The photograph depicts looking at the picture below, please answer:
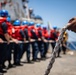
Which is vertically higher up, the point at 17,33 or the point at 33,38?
the point at 17,33

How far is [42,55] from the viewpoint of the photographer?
50.5ft

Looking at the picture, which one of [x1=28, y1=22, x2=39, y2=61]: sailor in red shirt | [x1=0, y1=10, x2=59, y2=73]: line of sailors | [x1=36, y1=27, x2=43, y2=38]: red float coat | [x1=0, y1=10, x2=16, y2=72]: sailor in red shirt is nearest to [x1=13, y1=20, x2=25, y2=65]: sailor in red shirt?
[x1=0, y1=10, x2=59, y2=73]: line of sailors

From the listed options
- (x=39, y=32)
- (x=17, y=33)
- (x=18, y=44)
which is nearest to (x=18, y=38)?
(x=17, y=33)

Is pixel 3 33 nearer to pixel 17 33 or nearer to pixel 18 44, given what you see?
pixel 18 44

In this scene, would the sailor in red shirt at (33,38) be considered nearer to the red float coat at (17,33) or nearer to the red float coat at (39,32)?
the red float coat at (39,32)

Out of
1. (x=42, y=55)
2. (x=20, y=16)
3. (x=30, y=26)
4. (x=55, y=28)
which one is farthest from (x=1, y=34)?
(x=20, y=16)

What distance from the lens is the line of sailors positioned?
962 cm

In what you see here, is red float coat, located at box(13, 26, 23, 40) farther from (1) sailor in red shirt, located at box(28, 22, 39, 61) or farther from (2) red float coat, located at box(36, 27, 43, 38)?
(2) red float coat, located at box(36, 27, 43, 38)

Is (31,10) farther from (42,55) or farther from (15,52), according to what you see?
(15,52)

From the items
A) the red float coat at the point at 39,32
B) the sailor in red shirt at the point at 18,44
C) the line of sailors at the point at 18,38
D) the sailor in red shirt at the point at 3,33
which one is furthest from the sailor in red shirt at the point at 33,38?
the sailor in red shirt at the point at 3,33

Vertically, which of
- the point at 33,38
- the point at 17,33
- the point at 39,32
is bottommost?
the point at 33,38

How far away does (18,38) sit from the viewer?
39.9 feet

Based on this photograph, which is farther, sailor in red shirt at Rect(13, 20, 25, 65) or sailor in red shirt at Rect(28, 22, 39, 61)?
sailor in red shirt at Rect(28, 22, 39, 61)

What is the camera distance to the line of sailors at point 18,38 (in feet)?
31.6
